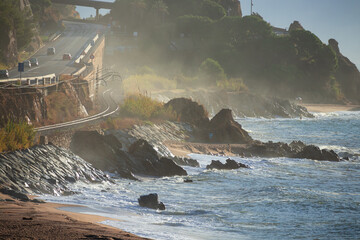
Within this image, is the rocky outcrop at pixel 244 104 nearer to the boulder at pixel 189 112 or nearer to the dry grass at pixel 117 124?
the boulder at pixel 189 112

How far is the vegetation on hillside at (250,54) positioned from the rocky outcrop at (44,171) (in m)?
104

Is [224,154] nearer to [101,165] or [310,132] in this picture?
[101,165]

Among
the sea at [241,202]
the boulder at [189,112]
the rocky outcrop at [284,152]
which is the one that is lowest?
the sea at [241,202]

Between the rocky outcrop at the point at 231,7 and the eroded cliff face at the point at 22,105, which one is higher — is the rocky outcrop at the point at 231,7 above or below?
above

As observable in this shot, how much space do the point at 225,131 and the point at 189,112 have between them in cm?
619

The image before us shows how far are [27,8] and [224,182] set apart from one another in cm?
8876

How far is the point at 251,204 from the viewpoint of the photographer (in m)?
28.0

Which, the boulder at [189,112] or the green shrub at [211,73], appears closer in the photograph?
the boulder at [189,112]

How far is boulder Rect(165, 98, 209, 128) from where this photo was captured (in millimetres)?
57094

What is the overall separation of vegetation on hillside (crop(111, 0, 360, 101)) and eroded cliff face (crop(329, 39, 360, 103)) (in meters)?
6.56

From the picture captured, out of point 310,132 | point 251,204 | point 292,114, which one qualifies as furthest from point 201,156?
point 292,114

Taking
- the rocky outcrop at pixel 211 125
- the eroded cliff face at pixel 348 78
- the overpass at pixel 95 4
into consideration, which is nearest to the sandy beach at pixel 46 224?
the rocky outcrop at pixel 211 125

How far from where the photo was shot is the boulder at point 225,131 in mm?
52594

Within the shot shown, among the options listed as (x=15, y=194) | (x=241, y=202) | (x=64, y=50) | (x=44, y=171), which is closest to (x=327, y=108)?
(x=64, y=50)
